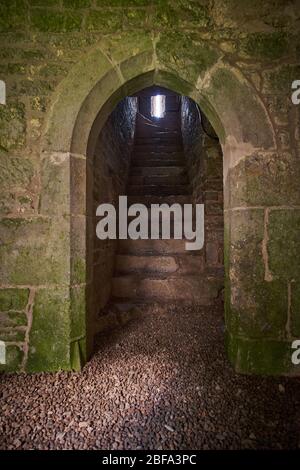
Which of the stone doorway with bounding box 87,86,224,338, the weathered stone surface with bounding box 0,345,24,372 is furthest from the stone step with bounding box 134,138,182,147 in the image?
the weathered stone surface with bounding box 0,345,24,372

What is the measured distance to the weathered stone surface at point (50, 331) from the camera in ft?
6.09

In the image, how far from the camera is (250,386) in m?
1.71

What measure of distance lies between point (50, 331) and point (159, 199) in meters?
2.88

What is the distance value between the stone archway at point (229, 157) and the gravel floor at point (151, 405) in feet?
0.61

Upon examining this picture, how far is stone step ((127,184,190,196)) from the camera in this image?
14.9ft

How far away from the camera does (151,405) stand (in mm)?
1557

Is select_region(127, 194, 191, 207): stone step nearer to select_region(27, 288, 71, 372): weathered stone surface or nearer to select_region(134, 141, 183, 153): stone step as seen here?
select_region(134, 141, 183, 153): stone step

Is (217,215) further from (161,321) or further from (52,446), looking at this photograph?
(52,446)

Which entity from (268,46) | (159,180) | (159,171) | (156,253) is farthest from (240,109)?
(159,171)

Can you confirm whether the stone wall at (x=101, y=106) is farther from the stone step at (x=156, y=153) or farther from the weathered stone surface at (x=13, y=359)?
the stone step at (x=156, y=153)

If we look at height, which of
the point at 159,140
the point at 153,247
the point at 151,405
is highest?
the point at 159,140

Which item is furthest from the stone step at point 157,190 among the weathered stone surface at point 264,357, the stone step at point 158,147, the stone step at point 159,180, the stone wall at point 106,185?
the weathered stone surface at point 264,357

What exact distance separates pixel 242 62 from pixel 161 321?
2.52 metres

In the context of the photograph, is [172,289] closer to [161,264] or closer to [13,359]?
[161,264]
